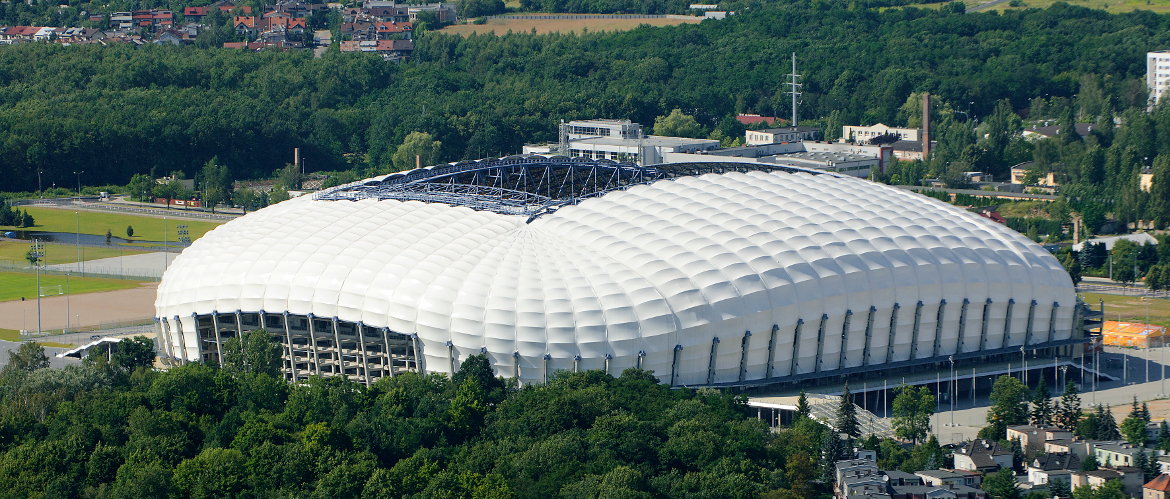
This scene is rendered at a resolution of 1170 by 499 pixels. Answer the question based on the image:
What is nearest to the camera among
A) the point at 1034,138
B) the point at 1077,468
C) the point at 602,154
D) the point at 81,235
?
the point at 1077,468

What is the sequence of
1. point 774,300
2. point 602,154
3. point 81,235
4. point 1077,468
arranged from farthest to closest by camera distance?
1. point 602,154
2. point 81,235
3. point 774,300
4. point 1077,468

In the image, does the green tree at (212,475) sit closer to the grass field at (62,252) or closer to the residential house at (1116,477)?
the residential house at (1116,477)

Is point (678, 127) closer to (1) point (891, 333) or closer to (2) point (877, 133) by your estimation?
(2) point (877, 133)

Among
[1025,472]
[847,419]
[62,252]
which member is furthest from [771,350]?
[62,252]

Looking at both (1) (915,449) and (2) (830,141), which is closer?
(1) (915,449)

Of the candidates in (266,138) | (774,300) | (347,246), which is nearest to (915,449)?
(774,300)

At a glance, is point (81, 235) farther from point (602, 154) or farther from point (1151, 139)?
point (1151, 139)

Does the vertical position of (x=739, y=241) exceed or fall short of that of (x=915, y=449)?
it exceeds it
